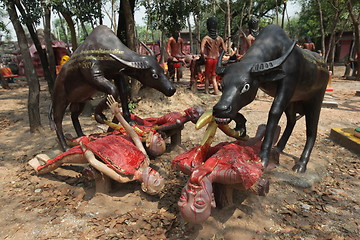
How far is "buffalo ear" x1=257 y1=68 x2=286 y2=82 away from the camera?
94.0 inches

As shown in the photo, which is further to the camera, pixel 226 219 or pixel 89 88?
pixel 89 88

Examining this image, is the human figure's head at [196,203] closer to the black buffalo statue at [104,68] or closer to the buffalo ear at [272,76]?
the buffalo ear at [272,76]

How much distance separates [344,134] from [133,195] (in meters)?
3.97

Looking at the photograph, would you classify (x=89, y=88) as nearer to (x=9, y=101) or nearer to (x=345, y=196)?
(x=345, y=196)

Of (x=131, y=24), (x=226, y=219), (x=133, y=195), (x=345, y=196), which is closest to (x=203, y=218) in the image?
(x=226, y=219)

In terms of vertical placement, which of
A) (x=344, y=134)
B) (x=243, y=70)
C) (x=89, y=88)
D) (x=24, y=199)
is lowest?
(x=24, y=199)

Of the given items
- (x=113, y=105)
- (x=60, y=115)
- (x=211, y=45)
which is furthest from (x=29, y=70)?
(x=211, y=45)

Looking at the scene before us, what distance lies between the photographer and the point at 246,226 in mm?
2434

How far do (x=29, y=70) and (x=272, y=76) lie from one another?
4.86 m

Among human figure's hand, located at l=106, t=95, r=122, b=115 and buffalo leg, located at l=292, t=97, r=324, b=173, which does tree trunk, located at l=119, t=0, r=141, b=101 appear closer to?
human figure's hand, located at l=106, t=95, r=122, b=115

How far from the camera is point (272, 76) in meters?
2.40

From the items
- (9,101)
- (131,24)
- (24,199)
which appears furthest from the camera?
(9,101)

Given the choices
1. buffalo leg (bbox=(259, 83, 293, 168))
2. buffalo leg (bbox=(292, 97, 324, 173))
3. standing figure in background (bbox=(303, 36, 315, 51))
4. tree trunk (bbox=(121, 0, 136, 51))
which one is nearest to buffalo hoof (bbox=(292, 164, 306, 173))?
buffalo leg (bbox=(292, 97, 324, 173))

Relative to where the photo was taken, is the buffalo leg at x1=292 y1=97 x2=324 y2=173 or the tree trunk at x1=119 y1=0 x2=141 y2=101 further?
the tree trunk at x1=119 y1=0 x2=141 y2=101
